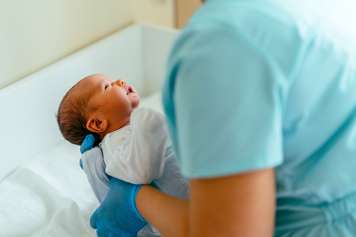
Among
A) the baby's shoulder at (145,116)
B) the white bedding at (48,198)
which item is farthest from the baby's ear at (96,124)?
the white bedding at (48,198)

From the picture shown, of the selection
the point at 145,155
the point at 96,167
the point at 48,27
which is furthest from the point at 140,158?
the point at 48,27

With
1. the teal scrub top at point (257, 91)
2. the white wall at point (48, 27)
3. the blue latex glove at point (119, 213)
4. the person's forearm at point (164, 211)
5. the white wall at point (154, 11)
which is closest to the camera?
the teal scrub top at point (257, 91)

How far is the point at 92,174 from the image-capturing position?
3.27 ft

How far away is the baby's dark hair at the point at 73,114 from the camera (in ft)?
3.40

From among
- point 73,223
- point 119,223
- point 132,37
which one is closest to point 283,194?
point 119,223

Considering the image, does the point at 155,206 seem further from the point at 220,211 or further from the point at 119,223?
the point at 220,211

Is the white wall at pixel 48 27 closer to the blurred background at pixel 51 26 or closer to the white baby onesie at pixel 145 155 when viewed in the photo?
the blurred background at pixel 51 26

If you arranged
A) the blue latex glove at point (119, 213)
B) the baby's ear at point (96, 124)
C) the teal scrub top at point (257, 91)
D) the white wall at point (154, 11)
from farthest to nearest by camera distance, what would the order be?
1. the white wall at point (154, 11)
2. the baby's ear at point (96, 124)
3. the blue latex glove at point (119, 213)
4. the teal scrub top at point (257, 91)

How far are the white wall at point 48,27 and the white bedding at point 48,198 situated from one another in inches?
8.7

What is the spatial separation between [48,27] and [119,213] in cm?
61

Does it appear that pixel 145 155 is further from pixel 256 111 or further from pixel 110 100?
pixel 256 111

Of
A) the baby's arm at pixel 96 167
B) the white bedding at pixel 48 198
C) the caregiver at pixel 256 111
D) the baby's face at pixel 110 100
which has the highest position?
the caregiver at pixel 256 111

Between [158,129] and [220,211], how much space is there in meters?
0.38

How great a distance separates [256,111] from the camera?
53 centimetres
